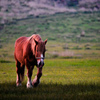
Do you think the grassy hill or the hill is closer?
the grassy hill

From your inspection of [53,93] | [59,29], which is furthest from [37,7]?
[53,93]

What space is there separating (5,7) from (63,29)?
45326mm

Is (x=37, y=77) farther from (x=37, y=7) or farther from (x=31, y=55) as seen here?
(x=37, y=7)

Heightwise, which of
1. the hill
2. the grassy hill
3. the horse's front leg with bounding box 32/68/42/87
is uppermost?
the horse's front leg with bounding box 32/68/42/87

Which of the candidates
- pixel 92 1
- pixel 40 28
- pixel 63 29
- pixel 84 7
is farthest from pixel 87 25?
pixel 92 1

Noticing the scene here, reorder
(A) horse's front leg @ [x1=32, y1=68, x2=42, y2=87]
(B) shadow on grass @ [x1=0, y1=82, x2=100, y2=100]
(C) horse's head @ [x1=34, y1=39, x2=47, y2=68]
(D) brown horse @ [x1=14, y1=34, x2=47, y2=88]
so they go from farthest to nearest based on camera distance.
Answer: (A) horse's front leg @ [x1=32, y1=68, x2=42, y2=87] < (D) brown horse @ [x1=14, y1=34, x2=47, y2=88] < (C) horse's head @ [x1=34, y1=39, x2=47, y2=68] < (B) shadow on grass @ [x1=0, y1=82, x2=100, y2=100]

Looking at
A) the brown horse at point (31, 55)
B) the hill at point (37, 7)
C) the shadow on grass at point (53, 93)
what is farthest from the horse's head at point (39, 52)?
the hill at point (37, 7)

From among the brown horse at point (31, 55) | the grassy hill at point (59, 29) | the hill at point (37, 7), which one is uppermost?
the brown horse at point (31, 55)

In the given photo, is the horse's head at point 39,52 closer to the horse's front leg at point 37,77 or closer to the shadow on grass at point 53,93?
the horse's front leg at point 37,77

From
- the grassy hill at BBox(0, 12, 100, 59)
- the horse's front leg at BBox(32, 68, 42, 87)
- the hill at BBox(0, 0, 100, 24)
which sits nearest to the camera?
the horse's front leg at BBox(32, 68, 42, 87)

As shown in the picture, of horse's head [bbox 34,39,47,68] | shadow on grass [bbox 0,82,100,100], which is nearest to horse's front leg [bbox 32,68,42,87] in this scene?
horse's head [bbox 34,39,47,68]

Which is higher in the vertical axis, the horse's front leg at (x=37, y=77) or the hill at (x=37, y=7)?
the horse's front leg at (x=37, y=77)

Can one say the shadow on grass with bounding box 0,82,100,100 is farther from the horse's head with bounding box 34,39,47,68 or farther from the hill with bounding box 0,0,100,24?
the hill with bounding box 0,0,100,24

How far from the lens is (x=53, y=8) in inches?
5822
